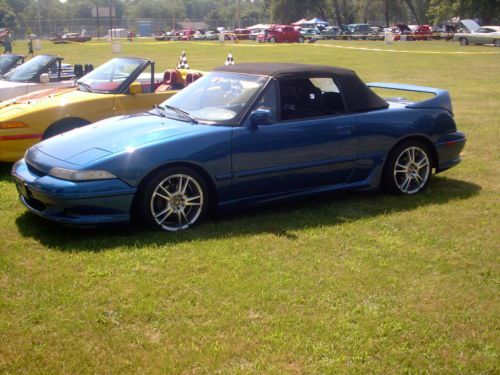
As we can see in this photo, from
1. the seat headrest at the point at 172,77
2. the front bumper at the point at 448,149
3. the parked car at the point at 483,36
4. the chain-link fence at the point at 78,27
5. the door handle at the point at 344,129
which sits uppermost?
the chain-link fence at the point at 78,27

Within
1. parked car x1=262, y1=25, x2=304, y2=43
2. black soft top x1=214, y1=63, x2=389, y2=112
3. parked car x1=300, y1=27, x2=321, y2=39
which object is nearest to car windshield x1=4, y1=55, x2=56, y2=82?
black soft top x1=214, y1=63, x2=389, y2=112

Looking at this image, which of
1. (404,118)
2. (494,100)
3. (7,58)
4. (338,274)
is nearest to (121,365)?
(338,274)

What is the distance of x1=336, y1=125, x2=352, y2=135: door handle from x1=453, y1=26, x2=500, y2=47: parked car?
137 feet

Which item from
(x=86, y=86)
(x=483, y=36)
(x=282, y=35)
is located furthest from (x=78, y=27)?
(x=86, y=86)

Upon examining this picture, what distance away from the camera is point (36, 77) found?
9.80 m

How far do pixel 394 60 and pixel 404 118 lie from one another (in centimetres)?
2378

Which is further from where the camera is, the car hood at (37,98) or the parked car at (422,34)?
the parked car at (422,34)

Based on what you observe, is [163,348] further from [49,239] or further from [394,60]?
[394,60]

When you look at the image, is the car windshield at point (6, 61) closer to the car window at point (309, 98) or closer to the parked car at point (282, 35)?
the car window at point (309, 98)

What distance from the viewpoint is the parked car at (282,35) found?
55.0 meters

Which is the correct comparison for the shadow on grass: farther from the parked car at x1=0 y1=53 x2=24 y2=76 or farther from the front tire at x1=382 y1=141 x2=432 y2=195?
the parked car at x1=0 y1=53 x2=24 y2=76

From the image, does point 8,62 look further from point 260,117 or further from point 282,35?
point 282,35

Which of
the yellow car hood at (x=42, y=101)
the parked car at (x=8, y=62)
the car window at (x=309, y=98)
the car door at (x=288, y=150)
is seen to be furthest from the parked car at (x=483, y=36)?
the car door at (x=288, y=150)

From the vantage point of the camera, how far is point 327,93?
584 centimetres
